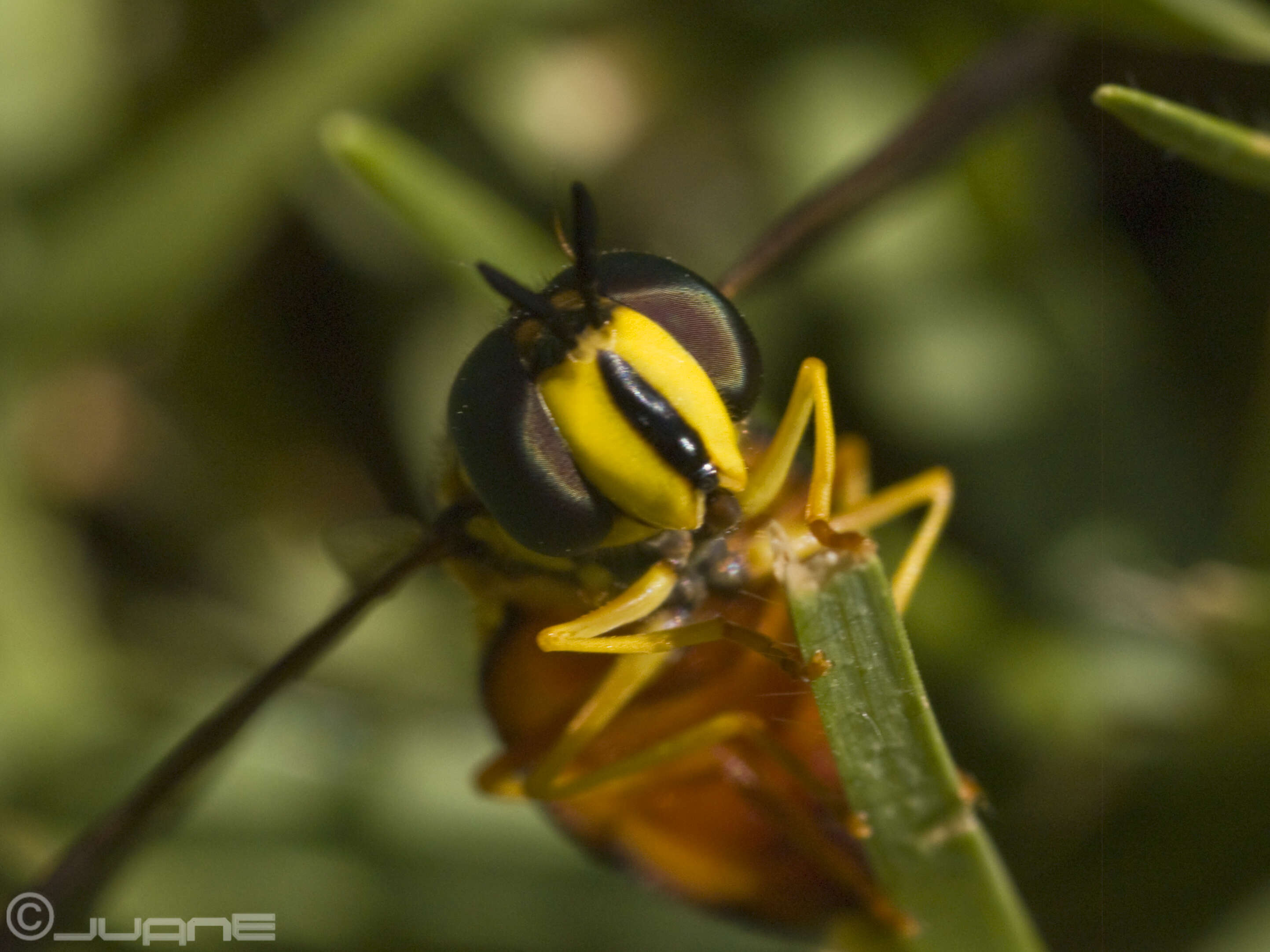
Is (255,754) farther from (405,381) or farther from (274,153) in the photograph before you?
(274,153)

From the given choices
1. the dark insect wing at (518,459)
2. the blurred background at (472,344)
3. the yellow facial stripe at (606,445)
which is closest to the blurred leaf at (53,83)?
the blurred background at (472,344)

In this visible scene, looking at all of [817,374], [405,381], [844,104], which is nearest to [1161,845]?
[817,374]

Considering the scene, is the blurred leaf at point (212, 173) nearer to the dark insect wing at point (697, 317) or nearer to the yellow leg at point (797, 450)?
the dark insect wing at point (697, 317)

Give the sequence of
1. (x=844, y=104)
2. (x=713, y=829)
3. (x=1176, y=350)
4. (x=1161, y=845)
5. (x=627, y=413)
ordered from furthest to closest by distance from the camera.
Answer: (x=844, y=104) → (x=1176, y=350) → (x=1161, y=845) → (x=713, y=829) → (x=627, y=413)

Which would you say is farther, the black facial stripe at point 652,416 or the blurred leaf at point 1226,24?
the blurred leaf at point 1226,24

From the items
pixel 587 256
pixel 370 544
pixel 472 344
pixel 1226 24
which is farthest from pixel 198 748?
pixel 1226 24

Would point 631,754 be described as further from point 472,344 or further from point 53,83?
point 53,83

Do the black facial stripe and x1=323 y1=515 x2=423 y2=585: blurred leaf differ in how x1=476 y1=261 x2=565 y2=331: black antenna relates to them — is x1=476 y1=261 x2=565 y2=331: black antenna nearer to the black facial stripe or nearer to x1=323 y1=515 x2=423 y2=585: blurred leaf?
the black facial stripe

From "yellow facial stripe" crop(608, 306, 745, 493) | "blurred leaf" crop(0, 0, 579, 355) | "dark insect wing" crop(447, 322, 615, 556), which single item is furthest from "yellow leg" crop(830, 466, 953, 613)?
"blurred leaf" crop(0, 0, 579, 355)
